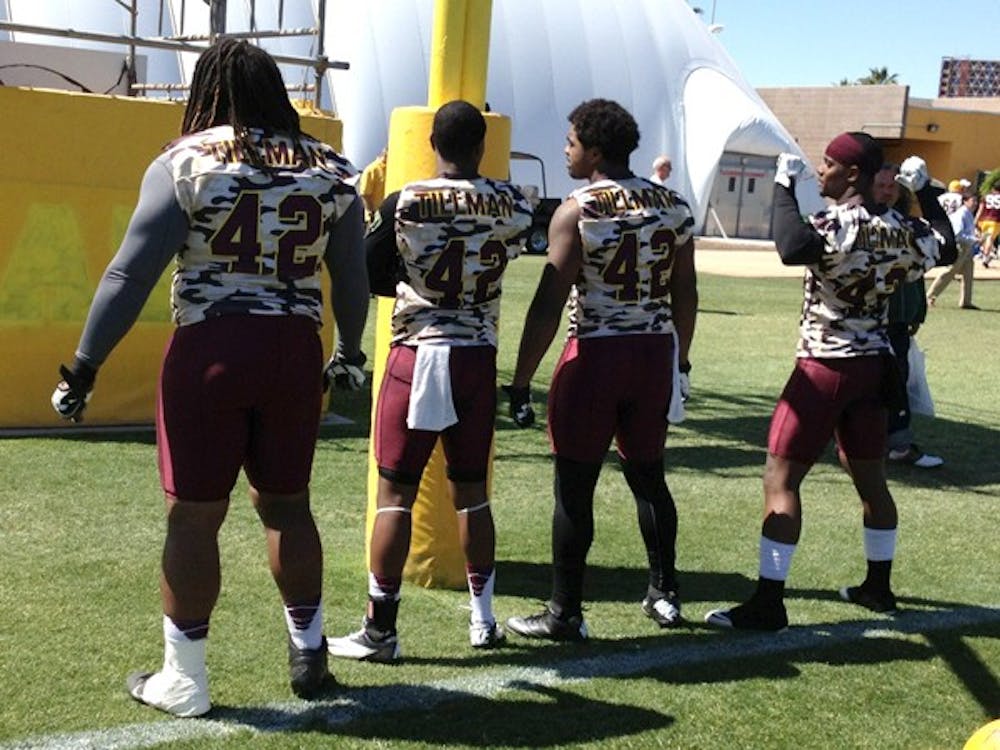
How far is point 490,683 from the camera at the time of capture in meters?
4.71

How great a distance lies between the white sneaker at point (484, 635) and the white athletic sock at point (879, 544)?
1768 mm

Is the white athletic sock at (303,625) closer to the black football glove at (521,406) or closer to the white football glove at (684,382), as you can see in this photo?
the black football glove at (521,406)

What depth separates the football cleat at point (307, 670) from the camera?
4438mm

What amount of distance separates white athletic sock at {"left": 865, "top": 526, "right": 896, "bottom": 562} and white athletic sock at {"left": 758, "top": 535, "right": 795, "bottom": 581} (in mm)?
471

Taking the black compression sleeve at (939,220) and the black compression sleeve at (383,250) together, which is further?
the black compression sleeve at (939,220)

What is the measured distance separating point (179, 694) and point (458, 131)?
7.08ft

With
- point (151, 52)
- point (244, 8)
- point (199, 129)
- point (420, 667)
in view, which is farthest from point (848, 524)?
point (244, 8)

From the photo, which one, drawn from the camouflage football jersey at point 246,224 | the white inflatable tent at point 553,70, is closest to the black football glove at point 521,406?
the camouflage football jersey at point 246,224

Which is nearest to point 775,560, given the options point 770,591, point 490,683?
point 770,591

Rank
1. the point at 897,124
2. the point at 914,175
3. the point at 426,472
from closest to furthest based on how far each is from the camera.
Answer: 1. the point at 426,472
2. the point at 914,175
3. the point at 897,124

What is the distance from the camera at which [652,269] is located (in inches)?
202

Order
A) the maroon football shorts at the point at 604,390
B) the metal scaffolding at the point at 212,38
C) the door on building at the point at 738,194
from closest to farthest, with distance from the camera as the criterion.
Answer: the maroon football shorts at the point at 604,390 → the metal scaffolding at the point at 212,38 → the door on building at the point at 738,194

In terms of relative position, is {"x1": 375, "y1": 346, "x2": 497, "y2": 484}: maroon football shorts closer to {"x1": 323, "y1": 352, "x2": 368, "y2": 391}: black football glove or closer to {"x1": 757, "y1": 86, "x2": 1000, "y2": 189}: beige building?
{"x1": 323, "y1": 352, "x2": 368, "y2": 391}: black football glove

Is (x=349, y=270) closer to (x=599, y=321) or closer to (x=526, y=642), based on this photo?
(x=599, y=321)
